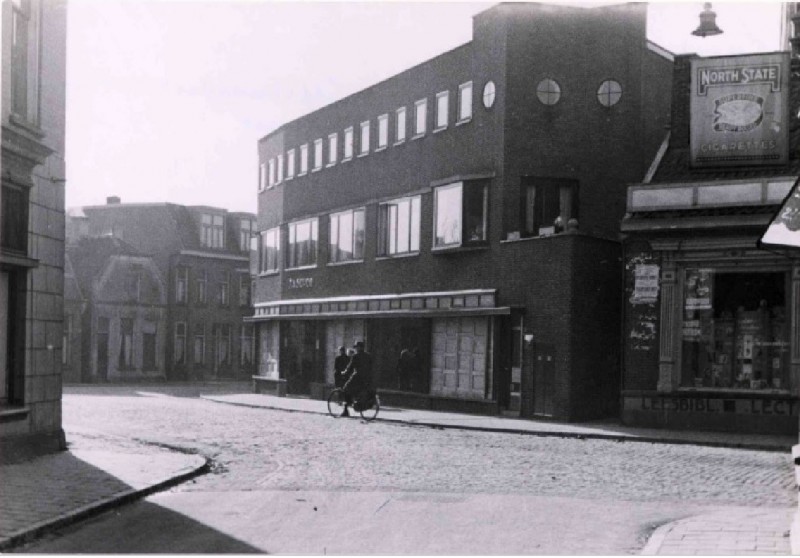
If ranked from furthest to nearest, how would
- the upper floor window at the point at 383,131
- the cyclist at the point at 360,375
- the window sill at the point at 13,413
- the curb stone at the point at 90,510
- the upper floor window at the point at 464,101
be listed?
the upper floor window at the point at 383,131, the upper floor window at the point at 464,101, the cyclist at the point at 360,375, the window sill at the point at 13,413, the curb stone at the point at 90,510

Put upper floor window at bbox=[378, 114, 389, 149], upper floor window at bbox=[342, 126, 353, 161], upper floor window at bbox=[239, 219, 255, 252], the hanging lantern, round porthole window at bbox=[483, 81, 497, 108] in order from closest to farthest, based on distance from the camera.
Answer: the hanging lantern, round porthole window at bbox=[483, 81, 497, 108], upper floor window at bbox=[378, 114, 389, 149], upper floor window at bbox=[342, 126, 353, 161], upper floor window at bbox=[239, 219, 255, 252]

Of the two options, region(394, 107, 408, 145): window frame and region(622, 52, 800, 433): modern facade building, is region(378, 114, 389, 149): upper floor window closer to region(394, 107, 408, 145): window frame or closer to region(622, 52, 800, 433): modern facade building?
region(394, 107, 408, 145): window frame

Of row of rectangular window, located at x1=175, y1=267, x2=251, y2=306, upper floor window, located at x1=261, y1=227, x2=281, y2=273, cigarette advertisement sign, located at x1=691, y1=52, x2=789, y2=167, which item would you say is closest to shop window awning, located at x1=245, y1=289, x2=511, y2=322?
upper floor window, located at x1=261, y1=227, x2=281, y2=273

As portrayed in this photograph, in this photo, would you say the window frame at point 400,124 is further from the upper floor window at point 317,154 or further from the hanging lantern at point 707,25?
the hanging lantern at point 707,25

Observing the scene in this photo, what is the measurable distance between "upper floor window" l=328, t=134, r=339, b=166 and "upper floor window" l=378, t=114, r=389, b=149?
123 inches

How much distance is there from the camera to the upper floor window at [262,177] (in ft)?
141

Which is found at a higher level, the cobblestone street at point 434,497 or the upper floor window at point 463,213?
the upper floor window at point 463,213

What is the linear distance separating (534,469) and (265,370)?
27.2 metres

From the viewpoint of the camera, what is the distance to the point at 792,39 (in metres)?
22.1

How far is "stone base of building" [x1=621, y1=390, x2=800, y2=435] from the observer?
829 inches

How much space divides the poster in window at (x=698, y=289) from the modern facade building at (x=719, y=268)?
0.07ft

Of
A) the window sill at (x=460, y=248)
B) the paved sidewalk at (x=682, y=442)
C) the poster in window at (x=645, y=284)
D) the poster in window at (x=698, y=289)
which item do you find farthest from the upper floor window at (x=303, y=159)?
the poster in window at (x=698, y=289)

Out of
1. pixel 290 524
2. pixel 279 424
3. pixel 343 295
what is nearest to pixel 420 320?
pixel 343 295

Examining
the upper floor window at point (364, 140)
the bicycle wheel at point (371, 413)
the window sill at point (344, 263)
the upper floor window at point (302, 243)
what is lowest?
the bicycle wheel at point (371, 413)
